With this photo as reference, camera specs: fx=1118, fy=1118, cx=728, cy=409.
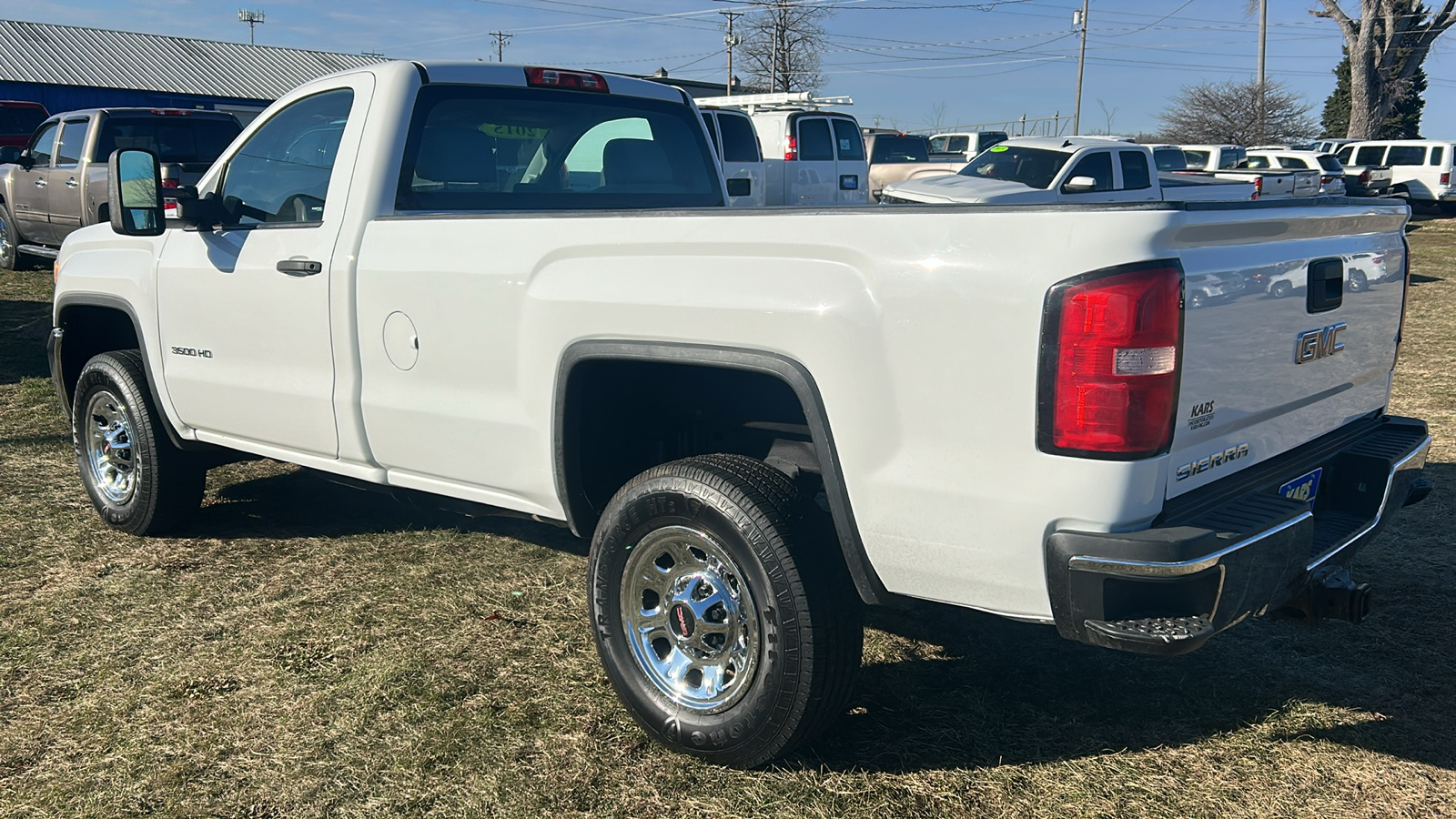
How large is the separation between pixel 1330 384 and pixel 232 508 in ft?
15.6

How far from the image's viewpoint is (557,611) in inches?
166

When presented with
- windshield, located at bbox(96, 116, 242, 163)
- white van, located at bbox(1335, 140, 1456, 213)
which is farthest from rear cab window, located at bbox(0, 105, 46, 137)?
white van, located at bbox(1335, 140, 1456, 213)

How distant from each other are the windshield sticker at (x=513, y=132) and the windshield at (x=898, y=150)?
1933 cm

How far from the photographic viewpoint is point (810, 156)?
59.8 feet

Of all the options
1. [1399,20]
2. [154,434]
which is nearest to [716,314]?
[154,434]

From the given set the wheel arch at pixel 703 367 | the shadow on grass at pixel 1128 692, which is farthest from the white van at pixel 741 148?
the wheel arch at pixel 703 367

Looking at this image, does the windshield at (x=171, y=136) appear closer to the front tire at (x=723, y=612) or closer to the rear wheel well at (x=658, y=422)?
the rear wheel well at (x=658, y=422)

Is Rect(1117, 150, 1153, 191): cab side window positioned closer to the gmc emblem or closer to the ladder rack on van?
the ladder rack on van

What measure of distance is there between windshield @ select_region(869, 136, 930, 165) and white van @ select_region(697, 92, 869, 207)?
427 cm

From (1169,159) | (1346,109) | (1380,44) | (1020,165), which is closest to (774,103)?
(1020,165)

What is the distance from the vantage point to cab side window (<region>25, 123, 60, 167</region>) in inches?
490

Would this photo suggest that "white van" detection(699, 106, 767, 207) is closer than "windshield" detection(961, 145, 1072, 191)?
No

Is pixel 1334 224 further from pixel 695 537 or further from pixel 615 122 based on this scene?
pixel 615 122

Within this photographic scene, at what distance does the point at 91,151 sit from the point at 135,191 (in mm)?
8624
